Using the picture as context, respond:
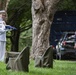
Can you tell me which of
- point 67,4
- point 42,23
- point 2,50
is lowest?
point 2,50

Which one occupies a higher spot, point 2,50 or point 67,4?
point 67,4

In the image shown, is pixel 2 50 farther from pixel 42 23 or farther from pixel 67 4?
pixel 67 4

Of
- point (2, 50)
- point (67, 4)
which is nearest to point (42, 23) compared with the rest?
point (2, 50)

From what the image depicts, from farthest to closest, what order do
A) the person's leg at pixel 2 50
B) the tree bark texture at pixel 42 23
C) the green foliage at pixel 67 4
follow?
the green foliage at pixel 67 4 < the tree bark texture at pixel 42 23 < the person's leg at pixel 2 50

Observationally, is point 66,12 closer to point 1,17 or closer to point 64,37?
point 64,37

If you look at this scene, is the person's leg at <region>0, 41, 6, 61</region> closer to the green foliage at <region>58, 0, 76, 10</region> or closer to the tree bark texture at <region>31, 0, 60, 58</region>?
the tree bark texture at <region>31, 0, 60, 58</region>

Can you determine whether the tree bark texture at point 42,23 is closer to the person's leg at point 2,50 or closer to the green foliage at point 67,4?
the person's leg at point 2,50

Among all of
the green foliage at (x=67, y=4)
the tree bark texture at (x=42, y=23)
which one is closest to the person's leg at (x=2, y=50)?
the tree bark texture at (x=42, y=23)

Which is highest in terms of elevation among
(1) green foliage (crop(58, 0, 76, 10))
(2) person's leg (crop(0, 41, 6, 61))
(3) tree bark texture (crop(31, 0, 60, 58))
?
(1) green foliage (crop(58, 0, 76, 10))

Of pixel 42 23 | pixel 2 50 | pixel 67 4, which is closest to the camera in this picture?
pixel 2 50

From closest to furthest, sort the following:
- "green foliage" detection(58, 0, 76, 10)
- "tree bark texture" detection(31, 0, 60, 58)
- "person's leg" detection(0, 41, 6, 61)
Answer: "person's leg" detection(0, 41, 6, 61)
"tree bark texture" detection(31, 0, 60, 58)
"green foliage" detection(58, 0, 76, 10)


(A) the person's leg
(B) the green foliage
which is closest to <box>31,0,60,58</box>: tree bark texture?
(A) the person's leg

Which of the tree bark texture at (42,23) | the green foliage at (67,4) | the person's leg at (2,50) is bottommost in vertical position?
the person's leg at (2,50)

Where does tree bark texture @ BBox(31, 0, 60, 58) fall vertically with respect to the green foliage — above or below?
below
